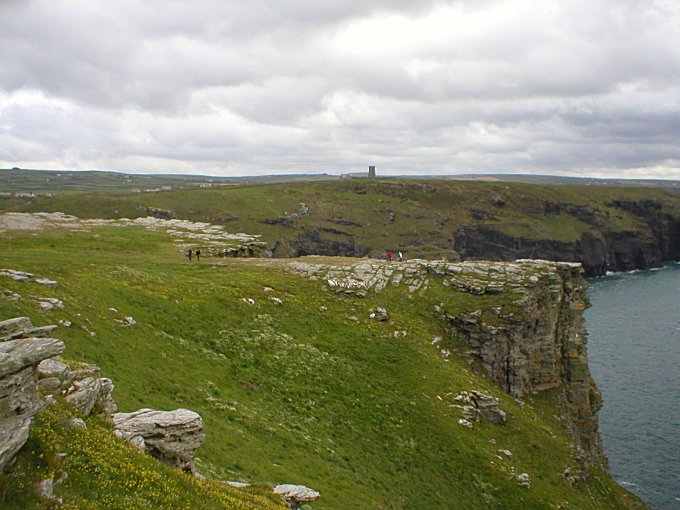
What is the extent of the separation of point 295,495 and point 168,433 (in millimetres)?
7878

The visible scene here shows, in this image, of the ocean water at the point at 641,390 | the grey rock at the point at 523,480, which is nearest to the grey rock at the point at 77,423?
the grey rock at the point at 523,480

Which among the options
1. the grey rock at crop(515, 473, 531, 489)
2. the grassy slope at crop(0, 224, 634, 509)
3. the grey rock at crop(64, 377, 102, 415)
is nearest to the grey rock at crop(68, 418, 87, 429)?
the grey rock at crop(64, 377, 102, 415)

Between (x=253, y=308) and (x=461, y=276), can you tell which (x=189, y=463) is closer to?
(x=253, y=308)

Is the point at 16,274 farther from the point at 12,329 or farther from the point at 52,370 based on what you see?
the point at 12,329

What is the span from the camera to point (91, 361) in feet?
105

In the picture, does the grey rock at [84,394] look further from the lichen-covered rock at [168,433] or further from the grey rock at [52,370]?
the lichen-covered rock at [168,433]

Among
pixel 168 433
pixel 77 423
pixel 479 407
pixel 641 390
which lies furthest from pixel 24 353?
pixel 641 390

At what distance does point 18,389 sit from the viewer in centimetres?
1367

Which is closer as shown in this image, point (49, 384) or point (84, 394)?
point (49, 384)

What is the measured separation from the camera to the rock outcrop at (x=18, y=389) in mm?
13148

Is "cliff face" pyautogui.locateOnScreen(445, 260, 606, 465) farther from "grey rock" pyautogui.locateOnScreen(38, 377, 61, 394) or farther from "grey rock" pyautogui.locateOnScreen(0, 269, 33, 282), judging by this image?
"grey rock" pyautogui.locateOnScreen(38, 377, 61, 394)

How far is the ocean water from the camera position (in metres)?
61.5

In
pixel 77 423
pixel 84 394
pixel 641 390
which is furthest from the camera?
pixel 641 390

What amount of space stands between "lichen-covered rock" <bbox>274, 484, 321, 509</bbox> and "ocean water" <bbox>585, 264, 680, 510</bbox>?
4967 cm
